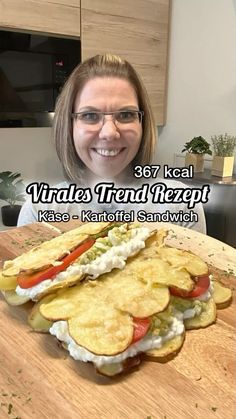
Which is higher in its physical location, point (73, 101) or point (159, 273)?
point (73, 101)

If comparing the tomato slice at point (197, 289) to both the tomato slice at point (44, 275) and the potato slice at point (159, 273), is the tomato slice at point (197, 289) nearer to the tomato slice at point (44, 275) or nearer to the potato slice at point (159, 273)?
the potato slice at point (159, 273)

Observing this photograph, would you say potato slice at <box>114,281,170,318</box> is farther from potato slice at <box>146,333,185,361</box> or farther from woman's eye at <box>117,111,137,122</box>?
woman's eye at <box>117,111,137,122</box>

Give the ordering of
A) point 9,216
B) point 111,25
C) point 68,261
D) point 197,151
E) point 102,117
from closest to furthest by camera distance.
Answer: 1. point 68,261
2. point 102,117
3. point 9,216
4. point 111,25
5. point 197,151

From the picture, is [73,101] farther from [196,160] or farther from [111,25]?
[196,160]

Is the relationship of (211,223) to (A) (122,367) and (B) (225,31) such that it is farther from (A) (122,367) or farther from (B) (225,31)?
(A) (122,367)

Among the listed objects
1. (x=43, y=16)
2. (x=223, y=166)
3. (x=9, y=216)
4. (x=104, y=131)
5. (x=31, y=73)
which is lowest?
(x=9, y=216)

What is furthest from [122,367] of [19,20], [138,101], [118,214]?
[19,20]

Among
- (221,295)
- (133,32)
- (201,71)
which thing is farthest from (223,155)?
(221,295)

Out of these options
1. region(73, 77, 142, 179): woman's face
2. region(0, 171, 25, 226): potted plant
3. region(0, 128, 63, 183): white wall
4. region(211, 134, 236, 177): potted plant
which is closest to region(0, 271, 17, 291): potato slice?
region(73, 77, 142, 179): woman's face
